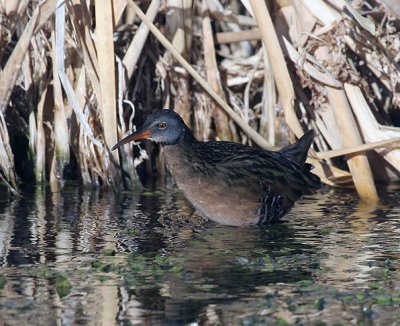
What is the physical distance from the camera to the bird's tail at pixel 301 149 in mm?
6984

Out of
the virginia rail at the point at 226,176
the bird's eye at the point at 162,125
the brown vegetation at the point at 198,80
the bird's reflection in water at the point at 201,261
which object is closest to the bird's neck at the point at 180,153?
the virginia rail at the point at 226,176

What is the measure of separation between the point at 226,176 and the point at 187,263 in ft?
3.90

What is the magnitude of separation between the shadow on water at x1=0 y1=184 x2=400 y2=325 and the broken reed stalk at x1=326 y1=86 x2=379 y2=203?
0.38ft

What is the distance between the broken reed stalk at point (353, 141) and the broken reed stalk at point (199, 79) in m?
0.55

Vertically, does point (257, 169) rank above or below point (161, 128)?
below

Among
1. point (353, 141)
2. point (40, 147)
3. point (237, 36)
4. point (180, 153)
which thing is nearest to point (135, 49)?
point (237, 36)

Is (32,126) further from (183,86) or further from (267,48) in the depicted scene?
(267,48)

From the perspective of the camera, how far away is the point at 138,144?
25.9 feet

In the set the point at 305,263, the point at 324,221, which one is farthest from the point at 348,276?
the point at 324,221

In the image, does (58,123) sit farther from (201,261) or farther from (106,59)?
(201,261)

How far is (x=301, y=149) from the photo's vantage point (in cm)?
701

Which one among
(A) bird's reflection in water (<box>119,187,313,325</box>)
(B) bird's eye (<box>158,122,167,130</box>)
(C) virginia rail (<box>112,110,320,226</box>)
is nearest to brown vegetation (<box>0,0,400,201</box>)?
(C) virginia rail (<box>112,110,320,226</box>)

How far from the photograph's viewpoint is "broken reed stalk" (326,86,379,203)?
7.10m

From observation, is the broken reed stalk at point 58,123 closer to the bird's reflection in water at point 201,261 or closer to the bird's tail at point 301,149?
the bird's reflection in water at point 201,261
